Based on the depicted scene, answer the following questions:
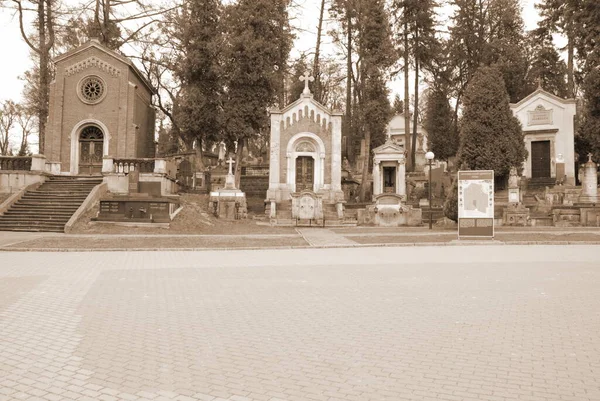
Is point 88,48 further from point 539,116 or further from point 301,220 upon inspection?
point 539,116

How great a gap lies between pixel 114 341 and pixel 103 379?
3.57ft

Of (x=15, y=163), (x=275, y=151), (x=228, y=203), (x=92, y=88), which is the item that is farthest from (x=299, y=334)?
(x=92, y=88)

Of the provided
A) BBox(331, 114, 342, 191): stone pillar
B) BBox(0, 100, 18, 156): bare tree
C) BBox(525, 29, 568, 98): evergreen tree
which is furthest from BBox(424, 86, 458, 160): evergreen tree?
BBox(0, 100, 18, 156): bare tree

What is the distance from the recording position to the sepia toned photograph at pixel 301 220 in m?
4.28

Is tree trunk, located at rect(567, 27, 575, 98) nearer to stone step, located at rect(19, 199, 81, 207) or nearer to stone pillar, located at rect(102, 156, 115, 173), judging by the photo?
stone pillar, located at rect(102, 156, 115, 173)

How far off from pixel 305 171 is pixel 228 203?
7030 mm

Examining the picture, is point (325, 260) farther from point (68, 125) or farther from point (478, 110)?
point (68, 125)

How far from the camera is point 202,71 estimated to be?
31.8 m

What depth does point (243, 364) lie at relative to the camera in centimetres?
426

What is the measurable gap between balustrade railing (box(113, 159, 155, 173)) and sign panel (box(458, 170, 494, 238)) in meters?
16.4

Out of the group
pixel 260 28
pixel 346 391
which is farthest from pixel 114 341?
pixel 260 28

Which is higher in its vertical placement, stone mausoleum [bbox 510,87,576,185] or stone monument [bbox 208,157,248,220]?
stone mausoleum [bbox 510,87,576,185]

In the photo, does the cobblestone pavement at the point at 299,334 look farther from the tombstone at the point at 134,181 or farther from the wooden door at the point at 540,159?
the wooden door at the point at 540,159

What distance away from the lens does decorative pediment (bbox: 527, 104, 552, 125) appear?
33719 mm
